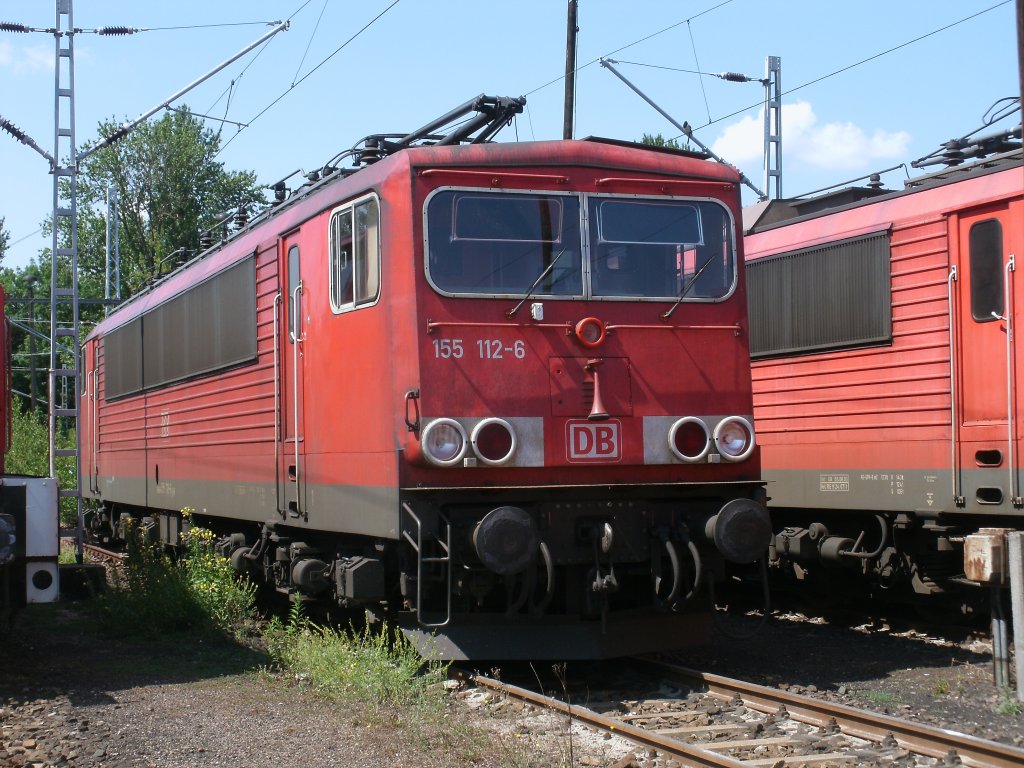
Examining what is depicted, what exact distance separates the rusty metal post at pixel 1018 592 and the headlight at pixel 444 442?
339cm

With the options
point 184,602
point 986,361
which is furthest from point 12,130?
point 986,361

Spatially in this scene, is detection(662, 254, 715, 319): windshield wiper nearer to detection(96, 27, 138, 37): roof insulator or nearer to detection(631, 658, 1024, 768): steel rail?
detection(631, 658, 1024, 768): steel rail

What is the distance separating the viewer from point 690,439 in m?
8.14

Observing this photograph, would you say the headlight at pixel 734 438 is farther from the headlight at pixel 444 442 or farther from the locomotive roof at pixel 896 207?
the locomotive roof at pixel 896 207

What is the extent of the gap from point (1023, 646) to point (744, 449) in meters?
2.07

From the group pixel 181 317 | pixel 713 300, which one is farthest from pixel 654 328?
pixel 181 317

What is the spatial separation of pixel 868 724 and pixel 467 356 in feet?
10.3

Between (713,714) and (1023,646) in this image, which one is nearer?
(713,714)

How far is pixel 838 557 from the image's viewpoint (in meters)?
10.6

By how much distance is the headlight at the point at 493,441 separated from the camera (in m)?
7.58

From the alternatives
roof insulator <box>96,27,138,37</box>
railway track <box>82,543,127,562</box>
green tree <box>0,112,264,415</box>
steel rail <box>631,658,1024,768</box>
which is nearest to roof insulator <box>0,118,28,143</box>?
roof insulator <box>96,27,138,37</box>

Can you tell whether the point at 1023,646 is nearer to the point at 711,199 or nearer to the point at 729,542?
the point at 729,542

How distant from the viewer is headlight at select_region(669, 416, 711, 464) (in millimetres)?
8055

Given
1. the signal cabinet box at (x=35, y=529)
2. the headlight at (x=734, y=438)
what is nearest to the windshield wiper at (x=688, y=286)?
the headlight at (x=734, y=438)
